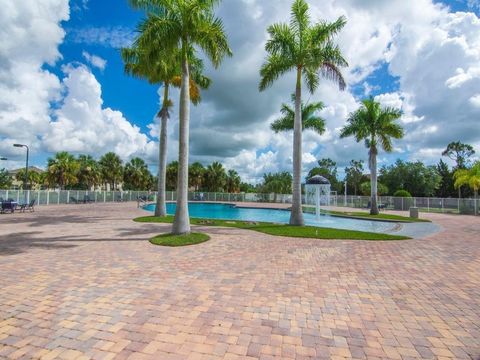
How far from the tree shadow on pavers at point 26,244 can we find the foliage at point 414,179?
51774mm

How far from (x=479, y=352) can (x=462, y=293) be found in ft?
6.94

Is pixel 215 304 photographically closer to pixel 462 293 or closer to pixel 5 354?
pixel 5 354

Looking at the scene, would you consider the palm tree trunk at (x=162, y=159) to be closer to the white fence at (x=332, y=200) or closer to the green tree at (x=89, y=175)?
the white fence at (x=332, y=200)

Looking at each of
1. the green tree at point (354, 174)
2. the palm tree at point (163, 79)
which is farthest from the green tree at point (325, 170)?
the palm tree at point (163, 79)

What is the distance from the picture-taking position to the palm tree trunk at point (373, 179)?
70.0 ft

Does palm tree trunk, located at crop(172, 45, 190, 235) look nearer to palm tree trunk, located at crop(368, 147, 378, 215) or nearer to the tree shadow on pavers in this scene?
the tree shadow on pavers

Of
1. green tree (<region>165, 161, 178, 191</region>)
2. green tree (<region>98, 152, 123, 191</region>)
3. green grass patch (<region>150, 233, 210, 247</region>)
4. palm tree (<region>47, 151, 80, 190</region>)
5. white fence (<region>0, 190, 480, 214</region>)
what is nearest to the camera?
green grass patch (<region>150, 233, 210, 247</region>)

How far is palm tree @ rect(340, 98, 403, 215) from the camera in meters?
21.5

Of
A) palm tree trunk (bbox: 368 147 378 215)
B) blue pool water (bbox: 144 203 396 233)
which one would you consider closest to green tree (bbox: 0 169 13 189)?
blue pool water (bbox: 144 203 396 233)

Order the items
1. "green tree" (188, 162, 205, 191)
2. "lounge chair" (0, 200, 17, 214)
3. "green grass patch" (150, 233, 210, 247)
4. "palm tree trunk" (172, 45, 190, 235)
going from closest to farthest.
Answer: "green grass patch" (150, 233, 210, 247) < "palm tree trunk" (172, 45, 190, 235) < "lounge chair" (0, 200, 17, 214) < "green tree" (188, 162, 205, 191)

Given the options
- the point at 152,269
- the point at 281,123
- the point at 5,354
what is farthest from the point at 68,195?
the point at 5,354

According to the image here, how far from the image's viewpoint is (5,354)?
9.59 feet

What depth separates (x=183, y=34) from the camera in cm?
1016

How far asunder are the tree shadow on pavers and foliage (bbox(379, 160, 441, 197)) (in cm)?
5177
